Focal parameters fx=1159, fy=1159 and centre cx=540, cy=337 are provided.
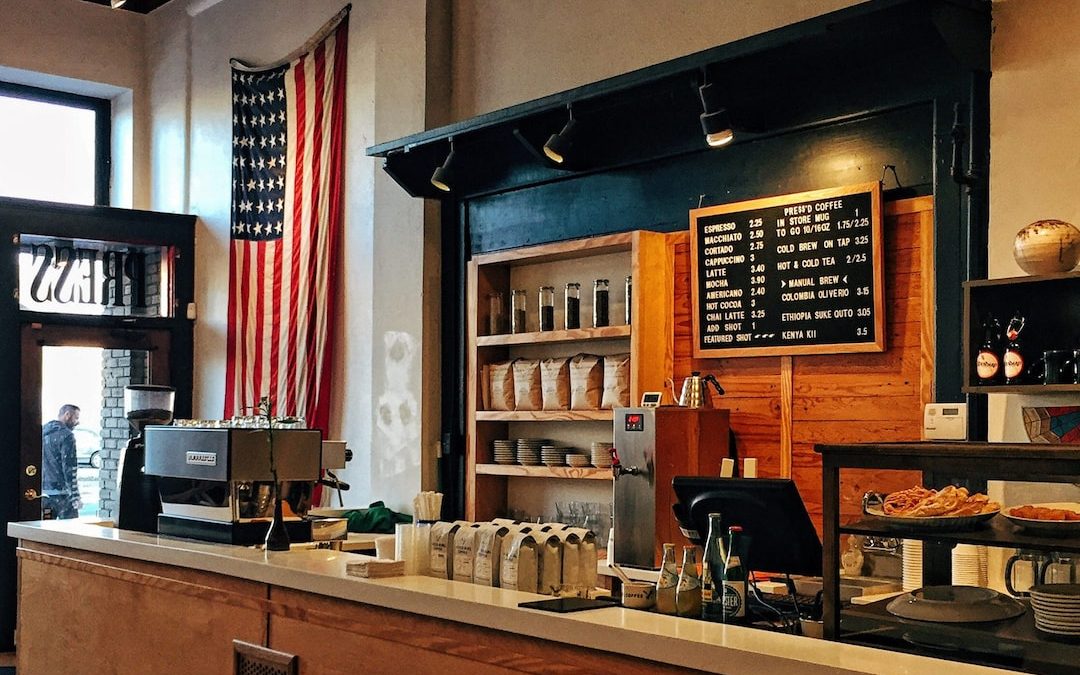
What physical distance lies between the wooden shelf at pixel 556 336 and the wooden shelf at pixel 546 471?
0.61m

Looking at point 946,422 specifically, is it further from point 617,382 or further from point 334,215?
point 334,215

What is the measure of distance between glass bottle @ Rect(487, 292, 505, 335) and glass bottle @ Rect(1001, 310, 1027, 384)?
9.04 ft

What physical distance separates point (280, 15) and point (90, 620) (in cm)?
458

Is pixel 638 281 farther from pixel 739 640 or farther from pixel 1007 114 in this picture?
pixel 739 640

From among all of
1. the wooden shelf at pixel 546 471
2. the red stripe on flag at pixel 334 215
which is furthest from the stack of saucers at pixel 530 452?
the red stripe on flag at pixel 334 215

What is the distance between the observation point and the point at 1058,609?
244cm

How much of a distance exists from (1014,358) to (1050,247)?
368 mm

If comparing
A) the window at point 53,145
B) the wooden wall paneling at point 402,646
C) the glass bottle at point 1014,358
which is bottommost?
the wooden wall paneling at point 402,646

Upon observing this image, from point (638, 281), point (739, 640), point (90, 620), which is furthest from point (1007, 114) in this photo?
point (90, 620)

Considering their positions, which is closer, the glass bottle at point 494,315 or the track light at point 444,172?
the track light at point 444,172

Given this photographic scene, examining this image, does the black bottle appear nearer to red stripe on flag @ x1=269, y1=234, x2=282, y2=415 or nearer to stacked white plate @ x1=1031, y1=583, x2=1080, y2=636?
stacked white plate @ x1=1031, y1=583, x2=1080, y2=636

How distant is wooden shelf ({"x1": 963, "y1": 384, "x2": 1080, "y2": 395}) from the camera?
3565mm

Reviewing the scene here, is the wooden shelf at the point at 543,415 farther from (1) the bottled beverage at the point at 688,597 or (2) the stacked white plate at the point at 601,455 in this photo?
(1) the bottled beverage at the point at 688,597

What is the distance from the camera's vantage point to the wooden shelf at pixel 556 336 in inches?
205
